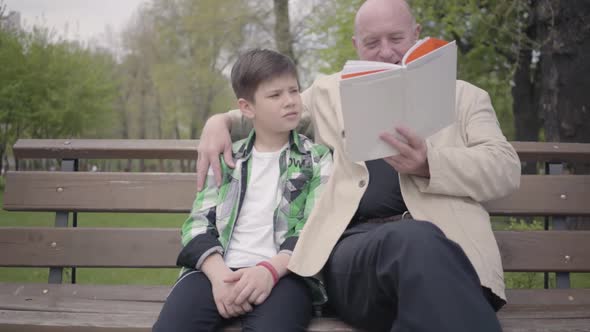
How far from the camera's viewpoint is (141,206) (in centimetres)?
308

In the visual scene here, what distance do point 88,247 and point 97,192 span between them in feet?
0.91

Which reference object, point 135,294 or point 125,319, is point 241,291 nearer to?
point 125,319

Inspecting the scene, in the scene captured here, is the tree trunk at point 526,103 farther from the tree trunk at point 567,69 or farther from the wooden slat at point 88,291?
the wooden slat at point 88,291

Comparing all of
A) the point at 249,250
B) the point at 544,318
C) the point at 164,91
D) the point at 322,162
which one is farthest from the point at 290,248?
the point at 164,91

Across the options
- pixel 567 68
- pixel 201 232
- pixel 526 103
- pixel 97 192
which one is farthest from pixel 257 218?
pixel 526 103

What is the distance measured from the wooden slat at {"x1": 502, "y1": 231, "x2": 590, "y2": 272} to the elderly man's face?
1030mm

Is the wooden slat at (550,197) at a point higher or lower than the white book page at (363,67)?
lower

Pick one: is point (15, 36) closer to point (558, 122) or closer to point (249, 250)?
point (558, 122)

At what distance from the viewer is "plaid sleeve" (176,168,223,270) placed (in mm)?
2400

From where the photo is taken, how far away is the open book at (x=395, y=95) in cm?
196

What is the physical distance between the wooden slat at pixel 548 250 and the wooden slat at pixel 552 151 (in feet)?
1.25

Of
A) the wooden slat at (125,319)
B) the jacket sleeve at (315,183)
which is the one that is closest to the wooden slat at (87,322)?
the wooden slat at (125,319)

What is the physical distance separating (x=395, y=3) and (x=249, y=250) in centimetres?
130

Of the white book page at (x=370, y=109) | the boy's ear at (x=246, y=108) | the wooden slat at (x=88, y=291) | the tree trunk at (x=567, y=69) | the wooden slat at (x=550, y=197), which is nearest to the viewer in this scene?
the white book page at (x=370, y=109)
